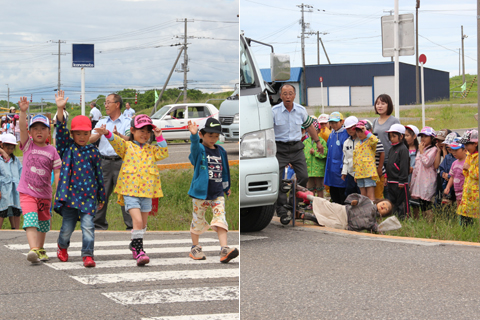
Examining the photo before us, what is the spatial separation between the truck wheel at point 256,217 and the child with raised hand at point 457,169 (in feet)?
7.89

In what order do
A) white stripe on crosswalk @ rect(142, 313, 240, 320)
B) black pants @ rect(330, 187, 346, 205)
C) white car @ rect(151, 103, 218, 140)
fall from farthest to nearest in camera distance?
white car @ rect(151, 103, 218, 140), black pants @ rect(330, 187, 346, 205), white stripe on crosswalk @ rect(142, 313, 240, 320)

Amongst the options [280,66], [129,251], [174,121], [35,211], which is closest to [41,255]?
[35,211]

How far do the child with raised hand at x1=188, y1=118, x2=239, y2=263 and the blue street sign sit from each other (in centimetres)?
523

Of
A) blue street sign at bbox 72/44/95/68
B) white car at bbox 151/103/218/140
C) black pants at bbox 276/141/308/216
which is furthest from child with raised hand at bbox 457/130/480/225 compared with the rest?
white car at bbox 151/103/218/140

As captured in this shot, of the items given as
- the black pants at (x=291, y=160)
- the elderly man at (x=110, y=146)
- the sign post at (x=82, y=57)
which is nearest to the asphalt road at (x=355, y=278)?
the black pants at (x=291, y=160)

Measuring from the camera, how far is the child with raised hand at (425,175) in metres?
8.12

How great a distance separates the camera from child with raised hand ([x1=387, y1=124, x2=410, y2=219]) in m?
8.12

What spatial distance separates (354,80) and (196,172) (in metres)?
50.6

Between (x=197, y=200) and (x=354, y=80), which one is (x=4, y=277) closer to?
(x=197, y=200)

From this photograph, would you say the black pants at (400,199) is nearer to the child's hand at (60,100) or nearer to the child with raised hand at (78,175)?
the child with raised hand at (78,175)

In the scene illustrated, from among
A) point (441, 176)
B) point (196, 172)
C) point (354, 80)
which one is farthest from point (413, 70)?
point (196, 172)

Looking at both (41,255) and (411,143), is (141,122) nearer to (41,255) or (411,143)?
(41,255)

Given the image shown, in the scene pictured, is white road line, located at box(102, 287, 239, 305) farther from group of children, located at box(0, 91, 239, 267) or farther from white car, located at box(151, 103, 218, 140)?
white car, located at box(151, 103, 218, 140)

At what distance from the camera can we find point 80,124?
229 inches
